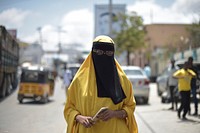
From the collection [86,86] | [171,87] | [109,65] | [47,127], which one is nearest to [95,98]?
[86,86]

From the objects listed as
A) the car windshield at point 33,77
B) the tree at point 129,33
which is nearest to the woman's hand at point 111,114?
the car windshield at point 33,77

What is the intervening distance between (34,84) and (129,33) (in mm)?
21111

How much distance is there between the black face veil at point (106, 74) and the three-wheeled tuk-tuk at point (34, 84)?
528 inches

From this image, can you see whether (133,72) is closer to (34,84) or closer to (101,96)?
(34,84)

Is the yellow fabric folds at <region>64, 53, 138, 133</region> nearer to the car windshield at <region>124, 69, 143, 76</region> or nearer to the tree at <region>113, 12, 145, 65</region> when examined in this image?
the car windshield at <region>124, 69, 143, 76</region>

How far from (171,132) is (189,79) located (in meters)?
2.67

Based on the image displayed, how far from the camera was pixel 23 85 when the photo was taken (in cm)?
1658

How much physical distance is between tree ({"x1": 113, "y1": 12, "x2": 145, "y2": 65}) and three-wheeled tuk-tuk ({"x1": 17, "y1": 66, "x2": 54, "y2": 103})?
19.7m

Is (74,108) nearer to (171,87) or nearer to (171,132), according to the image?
(171,132)

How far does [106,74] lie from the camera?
3410 millimetres

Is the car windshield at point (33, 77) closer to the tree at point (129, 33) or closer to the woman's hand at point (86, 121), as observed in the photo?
the woman's hand at point (86, 121)

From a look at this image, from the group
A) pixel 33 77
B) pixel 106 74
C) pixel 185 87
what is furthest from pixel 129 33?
pixel 106 74

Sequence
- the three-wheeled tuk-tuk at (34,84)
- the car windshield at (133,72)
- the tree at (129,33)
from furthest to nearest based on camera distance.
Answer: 1. the tree at (129,33)
2. the three-wheeled tuk-tuk at (34,84)
3. the car windshield at (133,72)

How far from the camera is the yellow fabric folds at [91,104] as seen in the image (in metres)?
3.33
